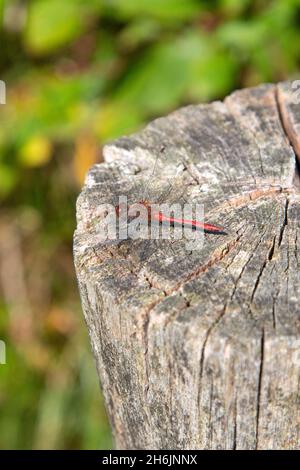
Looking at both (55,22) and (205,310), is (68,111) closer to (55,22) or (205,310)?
(55,22)

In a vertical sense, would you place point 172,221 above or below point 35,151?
below

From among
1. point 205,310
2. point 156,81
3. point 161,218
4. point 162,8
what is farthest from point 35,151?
point 205,310

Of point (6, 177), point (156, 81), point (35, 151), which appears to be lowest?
point (6, 177)

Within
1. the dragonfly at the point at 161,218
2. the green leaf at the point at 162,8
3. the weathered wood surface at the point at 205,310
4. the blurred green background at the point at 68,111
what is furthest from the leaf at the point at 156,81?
the dragonfly at the point at 161,218

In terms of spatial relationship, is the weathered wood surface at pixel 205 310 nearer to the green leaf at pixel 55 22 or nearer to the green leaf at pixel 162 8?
the green leaf at pixel 162 8

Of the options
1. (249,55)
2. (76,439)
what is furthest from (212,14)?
(76,439)

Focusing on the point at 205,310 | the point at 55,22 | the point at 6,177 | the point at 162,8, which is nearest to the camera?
the point at 205,310

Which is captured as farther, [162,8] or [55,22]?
[55,22]
